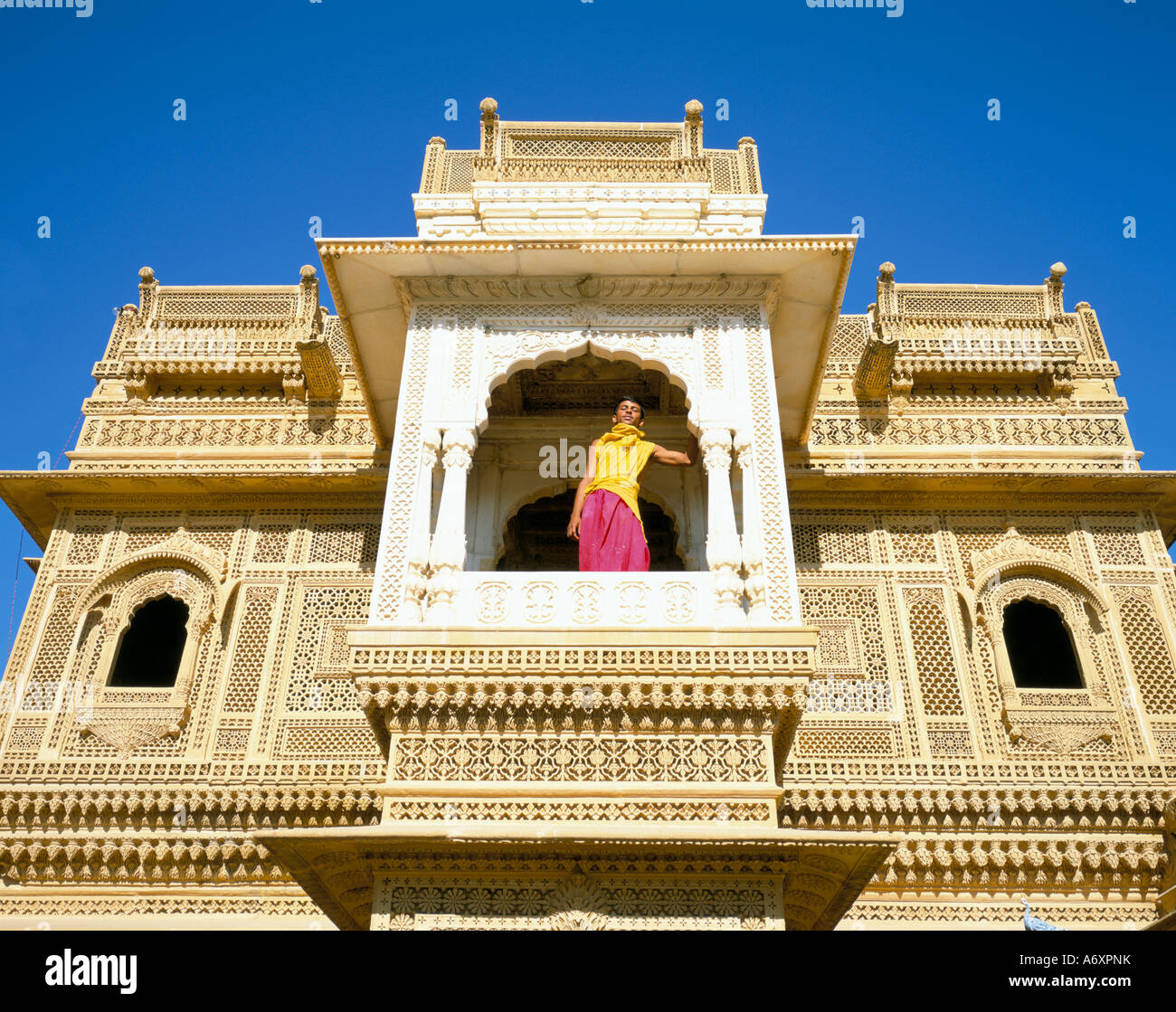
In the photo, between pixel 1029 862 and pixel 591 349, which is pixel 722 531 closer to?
pixel 591 349

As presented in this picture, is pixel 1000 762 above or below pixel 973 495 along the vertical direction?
below

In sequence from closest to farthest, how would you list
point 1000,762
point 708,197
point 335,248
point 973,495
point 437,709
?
point 437,709 < point 335,248 < point 1000,762 < point 708,197 < point 973,495

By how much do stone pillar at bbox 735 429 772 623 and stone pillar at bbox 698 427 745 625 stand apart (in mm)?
49

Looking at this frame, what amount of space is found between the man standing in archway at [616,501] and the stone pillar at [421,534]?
925mm

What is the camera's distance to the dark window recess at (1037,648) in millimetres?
9078

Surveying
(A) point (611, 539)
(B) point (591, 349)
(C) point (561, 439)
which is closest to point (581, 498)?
(A) point (611, 539)

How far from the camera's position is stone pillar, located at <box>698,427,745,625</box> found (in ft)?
18.6

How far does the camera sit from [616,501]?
21.5 ft

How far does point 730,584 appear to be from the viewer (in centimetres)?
572

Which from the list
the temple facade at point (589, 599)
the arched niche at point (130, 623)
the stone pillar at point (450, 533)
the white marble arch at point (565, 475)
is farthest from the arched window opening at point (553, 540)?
the stone pillar at point (450, 533)

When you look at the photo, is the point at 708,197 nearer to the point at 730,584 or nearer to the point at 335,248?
the point at 335,248

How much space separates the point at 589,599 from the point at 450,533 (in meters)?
0.88
